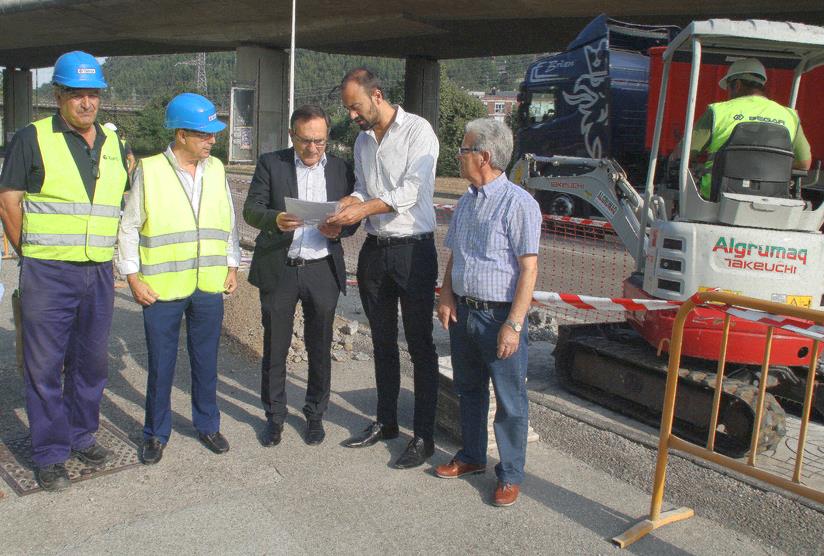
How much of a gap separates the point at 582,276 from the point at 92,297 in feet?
27.3

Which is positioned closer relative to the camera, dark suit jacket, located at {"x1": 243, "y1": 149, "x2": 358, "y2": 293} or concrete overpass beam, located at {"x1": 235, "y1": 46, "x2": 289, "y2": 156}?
dark suit jacket, located at {"x1": 243, "y1": 149, "x2": 358, "y2": 293}

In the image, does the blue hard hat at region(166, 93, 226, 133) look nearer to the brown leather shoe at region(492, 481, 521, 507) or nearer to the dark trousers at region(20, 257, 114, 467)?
the dark trousers at region(20, 257, 114, 467)

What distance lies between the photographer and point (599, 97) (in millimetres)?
15391

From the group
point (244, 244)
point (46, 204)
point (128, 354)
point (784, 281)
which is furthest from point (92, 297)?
point (244, 244)

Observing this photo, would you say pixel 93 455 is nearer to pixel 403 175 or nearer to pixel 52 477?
pixel 52 477

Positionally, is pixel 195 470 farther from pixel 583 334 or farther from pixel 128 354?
pixel 583 334

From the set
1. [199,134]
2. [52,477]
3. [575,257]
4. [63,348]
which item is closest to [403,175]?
[199,134]

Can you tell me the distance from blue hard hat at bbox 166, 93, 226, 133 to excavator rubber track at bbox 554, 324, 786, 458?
10.3ft

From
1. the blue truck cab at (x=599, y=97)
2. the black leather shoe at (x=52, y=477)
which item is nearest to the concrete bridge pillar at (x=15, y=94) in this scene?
the blue truck cab at (x=599, y=97)

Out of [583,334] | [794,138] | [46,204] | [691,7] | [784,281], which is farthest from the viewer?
[691,7]

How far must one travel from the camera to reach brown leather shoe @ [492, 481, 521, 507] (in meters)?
3.76

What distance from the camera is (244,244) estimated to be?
11.5 metres

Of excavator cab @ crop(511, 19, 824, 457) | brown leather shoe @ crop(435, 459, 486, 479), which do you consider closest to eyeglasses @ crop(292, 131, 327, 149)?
brown leather shoe @ crop(435, 459, 486, 479)

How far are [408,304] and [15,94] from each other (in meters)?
58.2
